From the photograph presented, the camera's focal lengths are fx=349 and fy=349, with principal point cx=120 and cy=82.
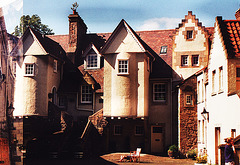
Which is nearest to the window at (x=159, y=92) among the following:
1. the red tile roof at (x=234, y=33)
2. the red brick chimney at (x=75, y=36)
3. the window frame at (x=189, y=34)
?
the window frame at (x=189, y=34)

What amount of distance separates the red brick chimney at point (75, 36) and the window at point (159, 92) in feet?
28.1

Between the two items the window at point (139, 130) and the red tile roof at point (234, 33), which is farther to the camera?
the window at point (139, 130)

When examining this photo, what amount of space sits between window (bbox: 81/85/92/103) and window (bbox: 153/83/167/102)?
19.1 ft

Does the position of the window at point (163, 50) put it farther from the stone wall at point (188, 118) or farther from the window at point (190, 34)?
the stone wall at point (188, 118)

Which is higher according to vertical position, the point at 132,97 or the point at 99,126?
the point at 132,97

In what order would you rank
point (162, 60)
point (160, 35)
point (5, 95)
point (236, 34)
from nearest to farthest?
1. point (5, 95)
2. point (236, 34)
3. point (162, 60)
4. point (160, 35)

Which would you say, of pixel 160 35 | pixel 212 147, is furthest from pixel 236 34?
pixel 160 35

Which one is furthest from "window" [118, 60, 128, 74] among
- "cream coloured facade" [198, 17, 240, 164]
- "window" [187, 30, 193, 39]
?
"cream coloured facade" [198, 17, 240, 164]

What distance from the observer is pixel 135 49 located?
2897cm

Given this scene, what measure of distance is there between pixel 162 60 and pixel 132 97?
17.4ft

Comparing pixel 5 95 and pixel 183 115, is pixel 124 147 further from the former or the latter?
pixel 5 95

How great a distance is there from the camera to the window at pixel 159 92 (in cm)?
Result: 3039

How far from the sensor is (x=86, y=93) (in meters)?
31.5

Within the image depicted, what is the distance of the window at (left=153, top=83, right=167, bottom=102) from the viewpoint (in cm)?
3039
